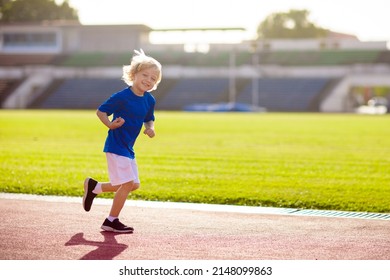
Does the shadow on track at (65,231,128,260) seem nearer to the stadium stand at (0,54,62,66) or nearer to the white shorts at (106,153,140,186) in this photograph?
the white shorts at (106,153,140,186)

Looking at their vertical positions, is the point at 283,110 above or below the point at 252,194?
below

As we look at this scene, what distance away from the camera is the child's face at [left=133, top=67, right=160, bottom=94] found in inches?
321

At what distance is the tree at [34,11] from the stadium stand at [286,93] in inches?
1601

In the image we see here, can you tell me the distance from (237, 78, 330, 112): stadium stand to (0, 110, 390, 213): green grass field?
133 ft

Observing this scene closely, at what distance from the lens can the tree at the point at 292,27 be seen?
12162 cm

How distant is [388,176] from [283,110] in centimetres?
5172

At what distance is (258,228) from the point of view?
28.3 ft

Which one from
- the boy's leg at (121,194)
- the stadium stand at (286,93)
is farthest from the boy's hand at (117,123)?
the stadium stand at (286,93)

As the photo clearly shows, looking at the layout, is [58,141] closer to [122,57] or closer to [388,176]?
[388,176]

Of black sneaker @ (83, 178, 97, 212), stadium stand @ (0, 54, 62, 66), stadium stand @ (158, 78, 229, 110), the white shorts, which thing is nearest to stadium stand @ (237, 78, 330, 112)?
stadium stand @ (158, 78, 229, 110)

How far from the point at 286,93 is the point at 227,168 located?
54.3 m

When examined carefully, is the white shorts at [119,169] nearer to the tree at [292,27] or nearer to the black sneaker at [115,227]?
the black sneaker at [115,227]

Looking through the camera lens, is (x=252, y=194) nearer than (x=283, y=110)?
Yes
